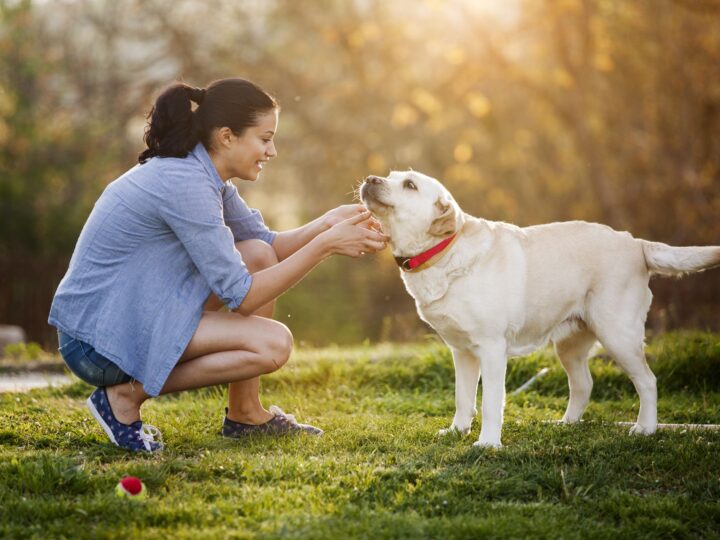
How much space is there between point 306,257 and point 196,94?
3.08 ft

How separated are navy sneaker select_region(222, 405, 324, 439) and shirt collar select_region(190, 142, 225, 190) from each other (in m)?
1.22

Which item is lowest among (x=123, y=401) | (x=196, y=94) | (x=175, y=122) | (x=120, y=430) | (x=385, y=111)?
(x=120, y=430)

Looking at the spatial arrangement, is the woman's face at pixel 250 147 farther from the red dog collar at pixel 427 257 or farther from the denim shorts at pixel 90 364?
the denim shorts at pixel 90 364

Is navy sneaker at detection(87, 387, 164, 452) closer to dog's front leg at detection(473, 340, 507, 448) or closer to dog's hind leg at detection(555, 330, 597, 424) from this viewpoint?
dog's front leg at detection(473, 340, 507, 448)

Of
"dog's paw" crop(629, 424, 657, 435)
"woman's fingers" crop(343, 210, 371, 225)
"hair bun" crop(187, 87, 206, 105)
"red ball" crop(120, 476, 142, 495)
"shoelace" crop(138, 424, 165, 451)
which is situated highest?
"hair bun" crop(187, 87, 206, 105)

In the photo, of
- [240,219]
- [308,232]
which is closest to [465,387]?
[308,232]

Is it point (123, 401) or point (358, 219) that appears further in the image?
point (358, 219)

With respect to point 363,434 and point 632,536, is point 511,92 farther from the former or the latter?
point 632,536

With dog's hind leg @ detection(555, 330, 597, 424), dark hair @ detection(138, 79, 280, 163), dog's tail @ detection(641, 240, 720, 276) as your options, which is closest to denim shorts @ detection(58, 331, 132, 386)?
dark hair @ detection(138, 79, 280, 163)

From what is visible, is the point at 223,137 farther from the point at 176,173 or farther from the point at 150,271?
the point at 150,271

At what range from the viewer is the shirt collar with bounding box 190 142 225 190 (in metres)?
4.00

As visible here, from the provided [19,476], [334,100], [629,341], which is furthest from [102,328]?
[334,100]

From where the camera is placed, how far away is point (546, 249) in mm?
4285

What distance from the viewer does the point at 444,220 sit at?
4.01 metres
